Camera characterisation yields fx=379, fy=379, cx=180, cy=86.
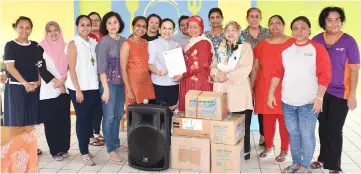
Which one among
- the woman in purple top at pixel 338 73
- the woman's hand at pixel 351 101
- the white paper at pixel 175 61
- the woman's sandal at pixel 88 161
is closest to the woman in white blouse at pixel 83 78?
the woman's sandal at pixel 88 161

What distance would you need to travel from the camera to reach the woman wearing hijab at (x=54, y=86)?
3566 millimetres

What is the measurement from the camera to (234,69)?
352 cm

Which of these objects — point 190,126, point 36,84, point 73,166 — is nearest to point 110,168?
point 73,166

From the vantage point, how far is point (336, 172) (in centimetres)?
341

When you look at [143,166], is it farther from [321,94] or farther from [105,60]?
[321,94]

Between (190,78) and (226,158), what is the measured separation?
2.70ft

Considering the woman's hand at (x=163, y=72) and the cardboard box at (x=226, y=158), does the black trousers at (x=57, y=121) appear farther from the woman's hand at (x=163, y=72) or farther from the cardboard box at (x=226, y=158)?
the cardboard box at (x=226, y=158)

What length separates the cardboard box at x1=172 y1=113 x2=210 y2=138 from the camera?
3.42m

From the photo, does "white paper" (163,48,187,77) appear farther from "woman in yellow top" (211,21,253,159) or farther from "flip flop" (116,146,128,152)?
"flip flop" (116,146,128,152)

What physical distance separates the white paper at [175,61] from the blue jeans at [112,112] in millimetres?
531

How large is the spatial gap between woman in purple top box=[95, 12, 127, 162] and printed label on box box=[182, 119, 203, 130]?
709 millimetres

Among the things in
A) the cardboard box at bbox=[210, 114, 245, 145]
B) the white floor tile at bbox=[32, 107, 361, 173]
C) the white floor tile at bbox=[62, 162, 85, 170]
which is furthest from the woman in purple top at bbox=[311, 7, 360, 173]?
the white floor tile at bbox=[62, 162, 85, 170]

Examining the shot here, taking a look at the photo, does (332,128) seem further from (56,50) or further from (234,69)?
(56,50)

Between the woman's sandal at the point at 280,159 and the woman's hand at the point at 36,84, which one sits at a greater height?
the woman's hand at the point at 36,84
